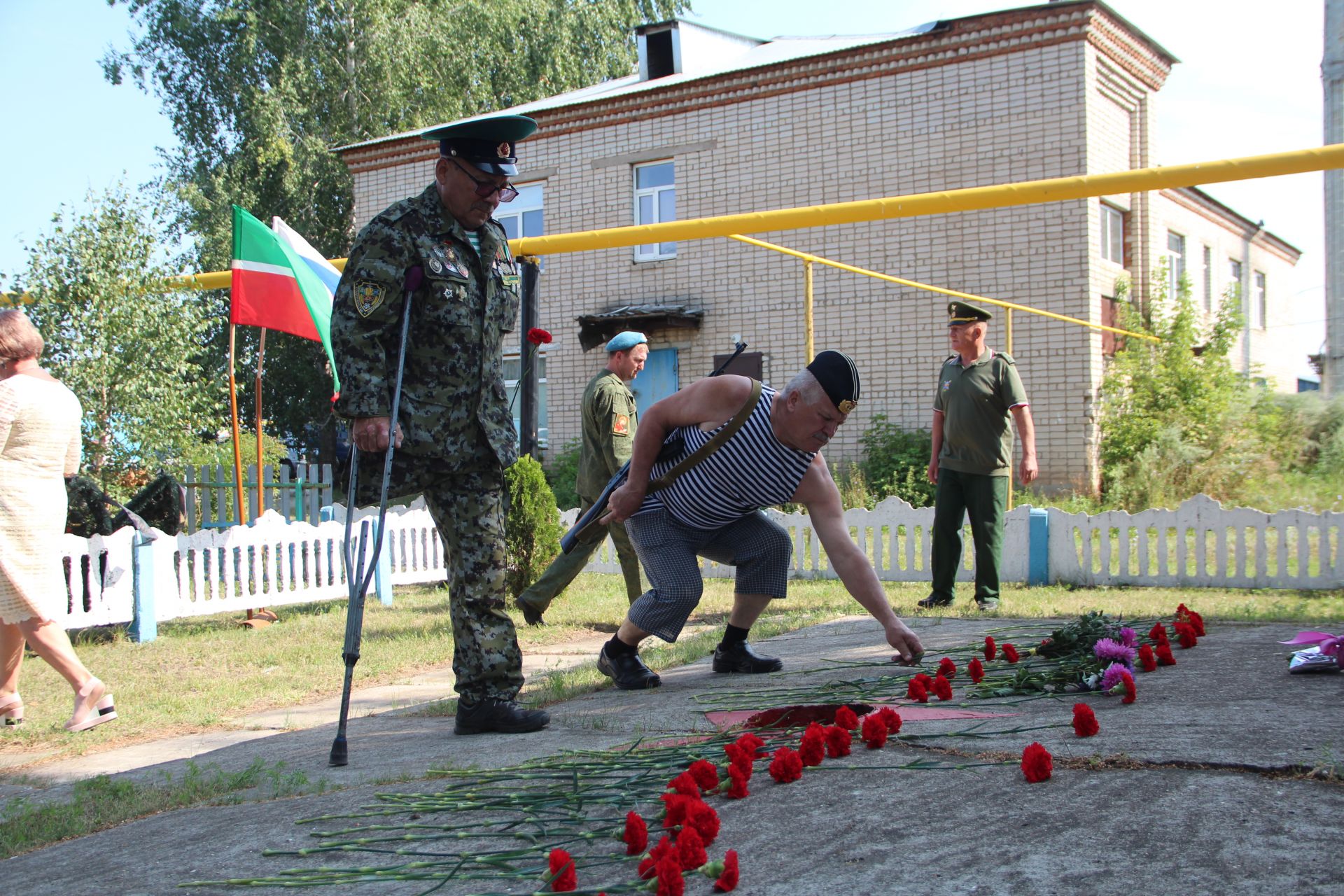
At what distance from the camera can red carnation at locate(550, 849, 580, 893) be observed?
2074 mm

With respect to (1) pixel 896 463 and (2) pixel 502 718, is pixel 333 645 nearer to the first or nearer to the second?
(2) pixel 502 718

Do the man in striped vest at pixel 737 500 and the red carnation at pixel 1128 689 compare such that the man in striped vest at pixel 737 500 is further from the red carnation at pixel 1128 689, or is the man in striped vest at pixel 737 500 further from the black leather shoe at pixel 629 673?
the red carnation at pixel 1128 689

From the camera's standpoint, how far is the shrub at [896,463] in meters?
14.6

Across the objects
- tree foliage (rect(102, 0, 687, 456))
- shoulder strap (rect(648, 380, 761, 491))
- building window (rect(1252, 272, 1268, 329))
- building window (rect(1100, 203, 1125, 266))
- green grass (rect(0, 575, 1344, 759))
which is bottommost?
green grass (rect(0, 575, 1344, 759))

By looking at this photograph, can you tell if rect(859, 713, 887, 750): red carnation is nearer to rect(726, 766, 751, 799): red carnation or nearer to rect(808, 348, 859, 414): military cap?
rect(726, 766, 751, 799): red carnation

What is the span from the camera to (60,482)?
5031 mm

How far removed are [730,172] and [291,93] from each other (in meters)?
13.1

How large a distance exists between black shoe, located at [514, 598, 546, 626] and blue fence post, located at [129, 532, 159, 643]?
2.61m

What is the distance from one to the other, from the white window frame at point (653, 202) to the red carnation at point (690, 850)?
16475mm

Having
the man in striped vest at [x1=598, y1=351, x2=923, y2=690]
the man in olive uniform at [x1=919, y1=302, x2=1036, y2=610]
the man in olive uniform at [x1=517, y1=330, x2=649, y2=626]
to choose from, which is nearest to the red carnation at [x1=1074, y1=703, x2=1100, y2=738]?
the man in striped vest at [x1=598, y1=351, x2=923, y2=690]

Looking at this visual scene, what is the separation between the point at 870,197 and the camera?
16.2 m

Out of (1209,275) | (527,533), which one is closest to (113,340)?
(527,533)

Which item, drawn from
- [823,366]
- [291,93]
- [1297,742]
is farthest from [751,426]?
[291,93]

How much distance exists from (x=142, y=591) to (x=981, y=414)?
5895 millimetres
